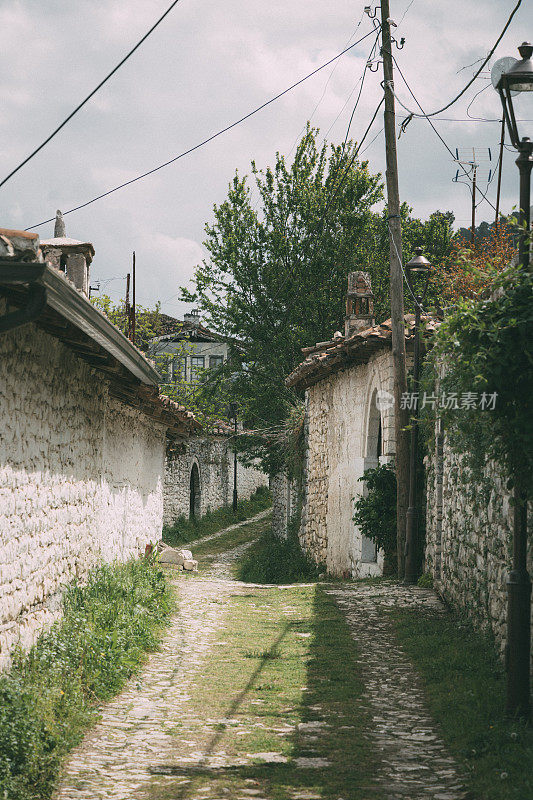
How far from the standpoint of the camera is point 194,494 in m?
30.0

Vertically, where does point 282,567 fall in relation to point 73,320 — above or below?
below

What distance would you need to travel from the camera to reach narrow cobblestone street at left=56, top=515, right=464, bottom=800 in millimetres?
3936

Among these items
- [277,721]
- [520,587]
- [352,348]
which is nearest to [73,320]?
[277,721]

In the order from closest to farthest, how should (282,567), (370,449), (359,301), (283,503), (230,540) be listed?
1. (370,449)
2. (359,301)
3. (282,567)
4. (283,503)
5. (230,540)

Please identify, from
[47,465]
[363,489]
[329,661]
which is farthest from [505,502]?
[363,489]

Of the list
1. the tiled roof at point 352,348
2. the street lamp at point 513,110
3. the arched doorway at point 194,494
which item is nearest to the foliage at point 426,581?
the tiled roof at point 352,348

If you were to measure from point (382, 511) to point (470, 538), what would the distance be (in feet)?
14.6

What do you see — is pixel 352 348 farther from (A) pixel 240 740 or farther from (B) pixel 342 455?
(A) pixel 240 740

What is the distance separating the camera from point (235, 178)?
2520 cm

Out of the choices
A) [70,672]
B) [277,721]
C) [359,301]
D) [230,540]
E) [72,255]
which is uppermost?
[359,301]

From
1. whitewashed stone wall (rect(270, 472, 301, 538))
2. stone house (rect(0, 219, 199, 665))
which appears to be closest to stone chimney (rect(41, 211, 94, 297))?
stone house (rect(0, 219, 199, 665))

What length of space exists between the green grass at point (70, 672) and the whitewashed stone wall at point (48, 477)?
0.18m

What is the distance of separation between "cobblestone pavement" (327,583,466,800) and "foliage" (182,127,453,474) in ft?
48.1

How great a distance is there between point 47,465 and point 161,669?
1.87 m
